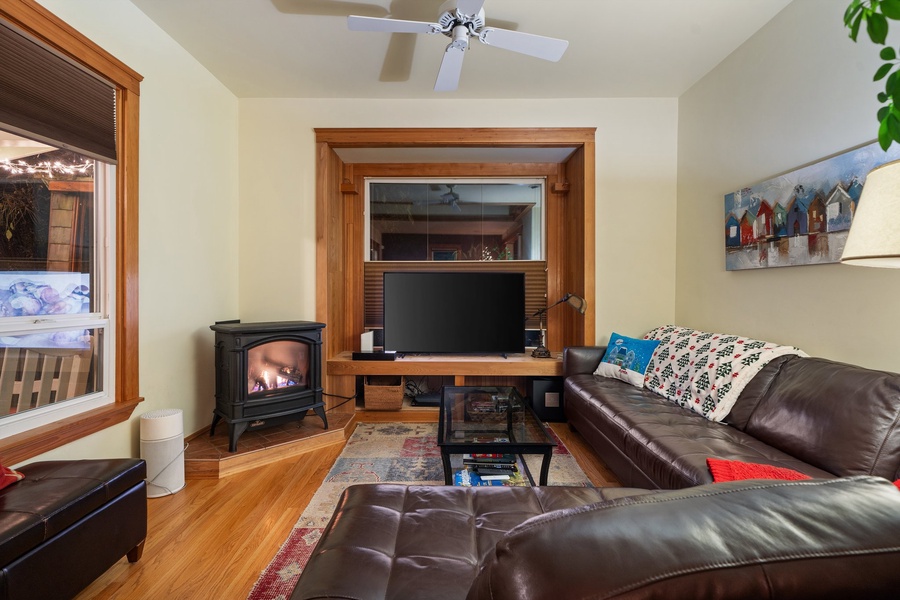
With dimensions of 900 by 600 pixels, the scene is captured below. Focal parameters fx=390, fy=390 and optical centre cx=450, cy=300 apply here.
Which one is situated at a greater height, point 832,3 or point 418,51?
point 418,51

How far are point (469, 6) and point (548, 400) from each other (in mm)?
2975

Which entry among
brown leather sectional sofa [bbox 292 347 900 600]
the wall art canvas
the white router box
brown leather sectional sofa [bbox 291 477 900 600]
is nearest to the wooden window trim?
brown leather sectional sofa [bbox 292 347 900 600]

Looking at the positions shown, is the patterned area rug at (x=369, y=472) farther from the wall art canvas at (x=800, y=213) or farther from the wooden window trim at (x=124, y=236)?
the wall art canvas at (x=800, y=213)

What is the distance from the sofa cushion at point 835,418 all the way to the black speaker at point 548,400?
65.4 inches

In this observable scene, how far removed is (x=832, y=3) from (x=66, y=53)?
3862 millimetres

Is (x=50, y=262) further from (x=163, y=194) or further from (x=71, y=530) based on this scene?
(x=71, y=530)

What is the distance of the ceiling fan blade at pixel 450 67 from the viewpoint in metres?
2.22

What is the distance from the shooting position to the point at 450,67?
2.40 m

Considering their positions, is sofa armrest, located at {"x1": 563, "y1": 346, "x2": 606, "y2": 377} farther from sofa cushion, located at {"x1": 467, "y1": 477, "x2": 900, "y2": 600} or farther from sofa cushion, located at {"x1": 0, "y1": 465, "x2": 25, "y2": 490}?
sofa cushion, located at {"x1": 0, "y1": 465, "x2": 25, "y2": 490}

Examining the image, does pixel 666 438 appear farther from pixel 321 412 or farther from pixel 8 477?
pixel 8 477

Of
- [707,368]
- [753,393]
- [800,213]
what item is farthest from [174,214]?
[800,213]

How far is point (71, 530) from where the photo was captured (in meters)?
1.33

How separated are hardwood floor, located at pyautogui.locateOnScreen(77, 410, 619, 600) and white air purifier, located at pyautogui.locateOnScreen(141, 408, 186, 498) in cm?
7

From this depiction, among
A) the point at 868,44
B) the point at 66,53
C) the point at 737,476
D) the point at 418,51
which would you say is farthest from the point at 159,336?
the point at 868,44
